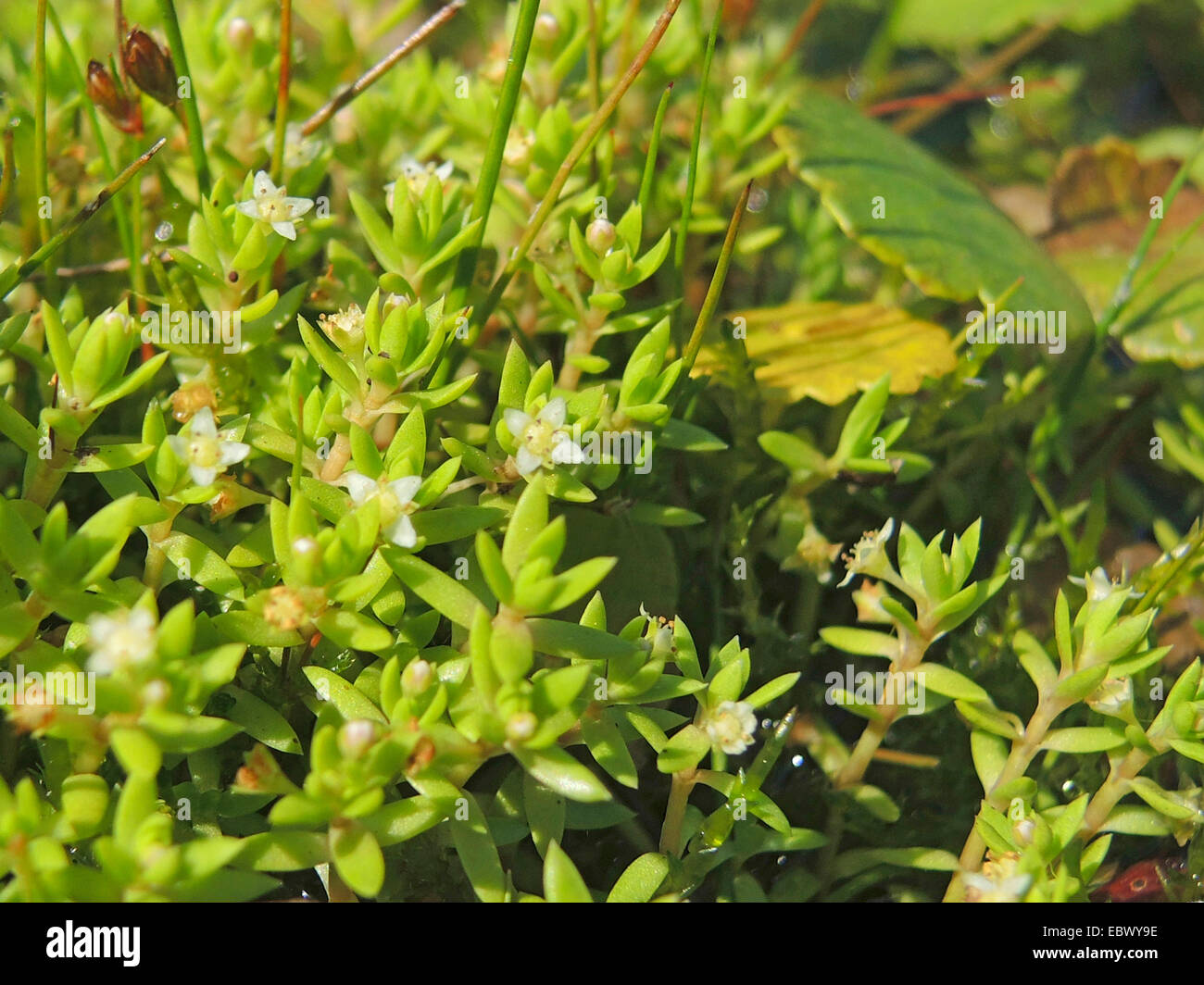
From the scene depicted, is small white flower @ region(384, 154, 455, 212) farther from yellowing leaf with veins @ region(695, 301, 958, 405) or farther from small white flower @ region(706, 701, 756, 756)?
small white flower @ region(706, 701, 756, 756)

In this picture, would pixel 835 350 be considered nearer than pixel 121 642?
A: No

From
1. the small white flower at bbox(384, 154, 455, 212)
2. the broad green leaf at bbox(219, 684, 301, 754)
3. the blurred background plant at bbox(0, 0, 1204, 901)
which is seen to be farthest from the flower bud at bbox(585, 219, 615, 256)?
the broad green leaf at bbox(219, 684, 301, 754)

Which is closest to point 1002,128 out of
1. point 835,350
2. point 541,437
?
point 835,350

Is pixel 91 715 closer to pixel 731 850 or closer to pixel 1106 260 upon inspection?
pixel 731 850

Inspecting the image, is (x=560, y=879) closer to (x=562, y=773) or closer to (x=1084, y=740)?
(x=562, y=773)

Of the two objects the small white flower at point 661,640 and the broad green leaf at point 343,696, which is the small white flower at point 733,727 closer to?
the small white flower at point 661,640
